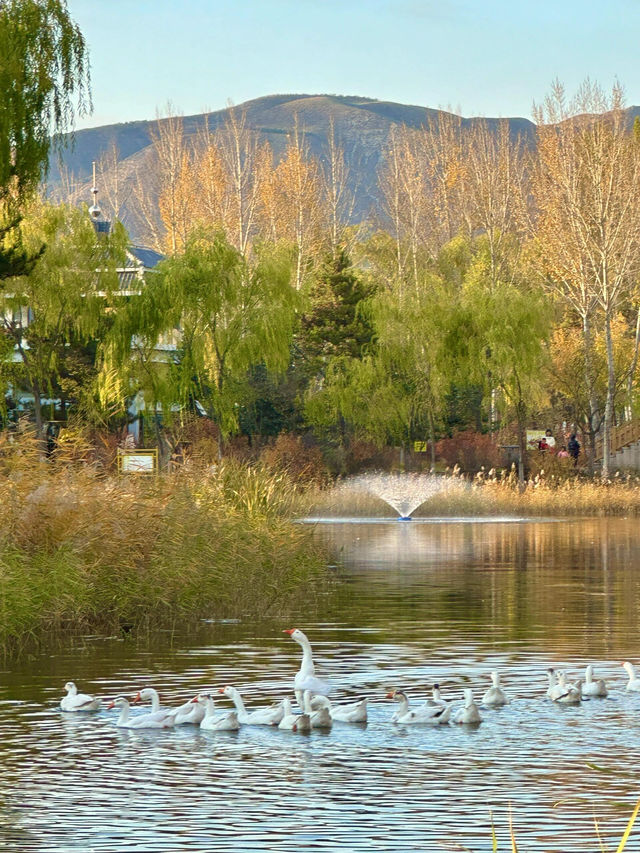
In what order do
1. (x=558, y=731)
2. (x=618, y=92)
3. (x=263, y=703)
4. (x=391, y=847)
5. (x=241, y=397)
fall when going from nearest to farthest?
(x=391, y=847) → (x=558, y=731) → (x=263, y=703) → (x=241, y=397) → (x=618, y=92)

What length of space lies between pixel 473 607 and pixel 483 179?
191 feet

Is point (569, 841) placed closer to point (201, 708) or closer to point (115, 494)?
point (201, 708)

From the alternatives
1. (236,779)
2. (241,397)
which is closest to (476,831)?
(236,779)

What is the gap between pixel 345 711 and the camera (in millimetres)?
13719

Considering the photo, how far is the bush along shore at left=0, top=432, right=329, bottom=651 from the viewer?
1881 cm

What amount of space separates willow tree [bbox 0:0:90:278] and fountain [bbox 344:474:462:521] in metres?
26.8

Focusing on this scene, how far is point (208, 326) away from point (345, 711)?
4264 centimetres

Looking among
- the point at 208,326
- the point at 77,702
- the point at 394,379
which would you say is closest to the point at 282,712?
the point at 77,702

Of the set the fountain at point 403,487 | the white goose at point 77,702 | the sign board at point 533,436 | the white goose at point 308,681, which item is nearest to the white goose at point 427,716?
the white goose at point 308,681

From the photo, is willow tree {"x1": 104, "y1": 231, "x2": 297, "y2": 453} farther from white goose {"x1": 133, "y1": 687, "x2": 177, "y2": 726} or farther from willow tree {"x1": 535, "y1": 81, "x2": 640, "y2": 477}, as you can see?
white goose {"x1": 133, "y1": 687, "x2": 177, "y2": 726}

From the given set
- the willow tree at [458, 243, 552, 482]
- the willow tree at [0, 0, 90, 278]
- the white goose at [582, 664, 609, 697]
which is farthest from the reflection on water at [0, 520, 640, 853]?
the willow tree at [458, 243, 552, 482]

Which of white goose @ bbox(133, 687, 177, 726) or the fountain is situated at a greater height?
white goose @ bbox(133, 687, 177, 726)

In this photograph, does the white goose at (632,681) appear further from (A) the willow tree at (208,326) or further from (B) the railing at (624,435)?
(B) the railing at (624,435)

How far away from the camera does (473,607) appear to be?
2355cm
